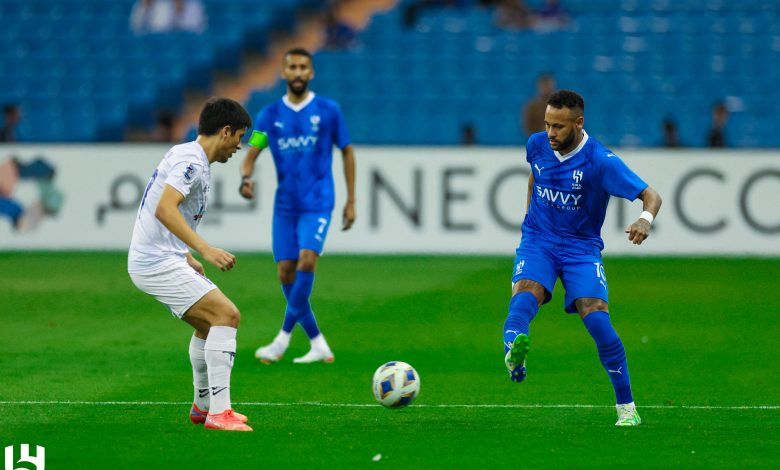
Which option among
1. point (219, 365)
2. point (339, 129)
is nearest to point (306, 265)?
point (339, 129)

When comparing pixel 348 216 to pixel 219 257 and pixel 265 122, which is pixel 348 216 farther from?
pixel 219 257

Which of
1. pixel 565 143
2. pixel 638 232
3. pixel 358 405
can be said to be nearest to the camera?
pixel 638 232

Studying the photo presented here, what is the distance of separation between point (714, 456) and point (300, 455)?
2136 mm

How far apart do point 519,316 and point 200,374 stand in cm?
188

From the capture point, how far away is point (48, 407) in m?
8.56

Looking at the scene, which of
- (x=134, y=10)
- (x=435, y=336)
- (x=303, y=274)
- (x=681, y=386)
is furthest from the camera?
(x=134, y=10)

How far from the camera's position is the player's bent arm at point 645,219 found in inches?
287

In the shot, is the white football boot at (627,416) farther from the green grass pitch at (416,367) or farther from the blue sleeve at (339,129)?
the blue sleeve at (339,129)

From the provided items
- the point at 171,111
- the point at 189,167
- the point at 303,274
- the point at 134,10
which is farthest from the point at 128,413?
the point at 134,10

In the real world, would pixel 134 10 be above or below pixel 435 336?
above

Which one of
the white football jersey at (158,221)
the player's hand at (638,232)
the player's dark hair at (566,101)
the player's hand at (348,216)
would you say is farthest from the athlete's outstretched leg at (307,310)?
the player's hand at (638,232)

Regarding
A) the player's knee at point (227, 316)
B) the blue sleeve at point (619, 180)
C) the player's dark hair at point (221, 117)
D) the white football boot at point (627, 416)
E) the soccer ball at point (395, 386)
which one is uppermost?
the player's dark hair at point (221, 117)

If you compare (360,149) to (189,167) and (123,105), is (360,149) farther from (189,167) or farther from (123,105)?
(189,167)

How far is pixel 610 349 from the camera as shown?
25.7 feet
